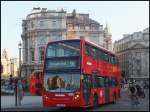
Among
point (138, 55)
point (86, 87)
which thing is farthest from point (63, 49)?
point (138, 55)

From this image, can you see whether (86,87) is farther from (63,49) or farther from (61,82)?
(63,49)

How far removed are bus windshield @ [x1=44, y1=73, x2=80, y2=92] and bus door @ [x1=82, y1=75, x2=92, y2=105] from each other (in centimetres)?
53

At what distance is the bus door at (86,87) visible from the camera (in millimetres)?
24812

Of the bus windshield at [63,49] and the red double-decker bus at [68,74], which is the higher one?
the bus windshield at [63,49]

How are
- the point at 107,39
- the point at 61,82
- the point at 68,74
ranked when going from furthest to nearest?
the point at 107,39
the point at 61,82
the point at 68,74

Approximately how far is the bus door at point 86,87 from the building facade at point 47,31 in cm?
6717

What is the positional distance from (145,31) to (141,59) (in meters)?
8.64

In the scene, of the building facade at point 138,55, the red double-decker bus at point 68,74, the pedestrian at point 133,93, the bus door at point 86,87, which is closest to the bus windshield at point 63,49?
the red double-decker bus at point 68,74

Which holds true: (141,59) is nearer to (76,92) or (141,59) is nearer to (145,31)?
(145,31)

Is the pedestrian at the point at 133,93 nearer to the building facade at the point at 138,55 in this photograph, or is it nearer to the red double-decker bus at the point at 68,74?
the red double-decker bus at the point at 68,74

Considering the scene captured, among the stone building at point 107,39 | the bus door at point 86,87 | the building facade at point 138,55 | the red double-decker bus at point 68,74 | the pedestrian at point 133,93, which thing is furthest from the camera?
the building facade at point 138,55

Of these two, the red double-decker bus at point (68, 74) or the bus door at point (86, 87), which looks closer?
the red double-decker bus at point (68, 74)

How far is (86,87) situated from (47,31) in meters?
71.1

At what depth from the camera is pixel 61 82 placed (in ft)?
80.5
